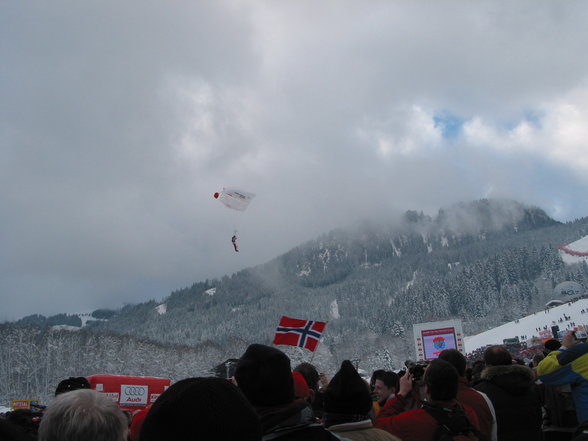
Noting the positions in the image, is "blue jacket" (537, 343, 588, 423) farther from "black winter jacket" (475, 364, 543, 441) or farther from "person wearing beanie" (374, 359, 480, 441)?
"person wearing beanie" (374, 359, 480, 441)

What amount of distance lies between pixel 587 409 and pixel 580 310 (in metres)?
114

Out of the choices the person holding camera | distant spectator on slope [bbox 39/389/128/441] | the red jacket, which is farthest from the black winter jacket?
distant spectator on slope [bbox 39/389/128/441]

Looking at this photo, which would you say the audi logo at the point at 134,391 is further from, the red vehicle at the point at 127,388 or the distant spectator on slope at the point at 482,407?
the distant spectator on slope at the point at 482,407

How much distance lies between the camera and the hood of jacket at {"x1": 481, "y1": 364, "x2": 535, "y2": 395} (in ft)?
18.8

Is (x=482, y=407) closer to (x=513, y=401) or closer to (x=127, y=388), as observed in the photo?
(x=513, y=401)

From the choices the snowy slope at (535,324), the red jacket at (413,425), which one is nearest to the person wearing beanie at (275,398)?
the red jacket at (413,425)

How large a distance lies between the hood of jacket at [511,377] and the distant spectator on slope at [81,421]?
15.6ft

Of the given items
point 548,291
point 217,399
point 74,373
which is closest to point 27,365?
point 74,373

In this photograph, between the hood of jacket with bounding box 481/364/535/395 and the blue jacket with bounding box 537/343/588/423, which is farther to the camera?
the blue jacket with bounding box 537/343/588/423

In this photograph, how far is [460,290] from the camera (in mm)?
183125

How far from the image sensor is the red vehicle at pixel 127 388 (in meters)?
30.1

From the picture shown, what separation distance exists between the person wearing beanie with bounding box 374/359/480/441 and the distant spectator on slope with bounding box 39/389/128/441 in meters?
2.47

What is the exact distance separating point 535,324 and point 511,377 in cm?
11395

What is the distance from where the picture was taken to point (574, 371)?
589 cm
